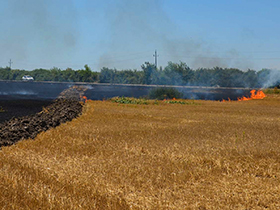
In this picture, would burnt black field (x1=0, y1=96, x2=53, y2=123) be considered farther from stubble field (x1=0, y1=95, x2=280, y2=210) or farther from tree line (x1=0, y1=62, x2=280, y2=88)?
tree line (x1=0, y1=62, x2=280, y2=88)

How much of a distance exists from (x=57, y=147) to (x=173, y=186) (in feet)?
15.6

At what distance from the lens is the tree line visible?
273 feet

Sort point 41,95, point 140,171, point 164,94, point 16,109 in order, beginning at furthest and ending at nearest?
point 41,95 < point 164,94 < point 16,109 < point 140,171

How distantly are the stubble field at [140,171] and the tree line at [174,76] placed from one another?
1835 inches

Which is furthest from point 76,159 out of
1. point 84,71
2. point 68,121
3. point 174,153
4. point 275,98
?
point 84,71

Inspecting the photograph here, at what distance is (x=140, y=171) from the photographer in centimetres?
851

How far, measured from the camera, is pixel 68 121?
→ 57.0 feet

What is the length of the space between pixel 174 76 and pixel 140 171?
250ft

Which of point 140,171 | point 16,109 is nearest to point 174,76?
point 16,109

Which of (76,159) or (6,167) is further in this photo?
(76,159)

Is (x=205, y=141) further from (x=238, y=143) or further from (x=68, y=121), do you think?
(x=68, y=121)

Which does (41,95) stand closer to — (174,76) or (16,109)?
(16,109)

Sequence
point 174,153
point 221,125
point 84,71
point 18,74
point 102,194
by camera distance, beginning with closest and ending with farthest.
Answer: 1. point 102,194
2. point 174,153
3. point 221,125
4. point 84,71
5. point 18,74

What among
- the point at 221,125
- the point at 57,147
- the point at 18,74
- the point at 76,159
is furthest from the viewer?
the point at 18,74
